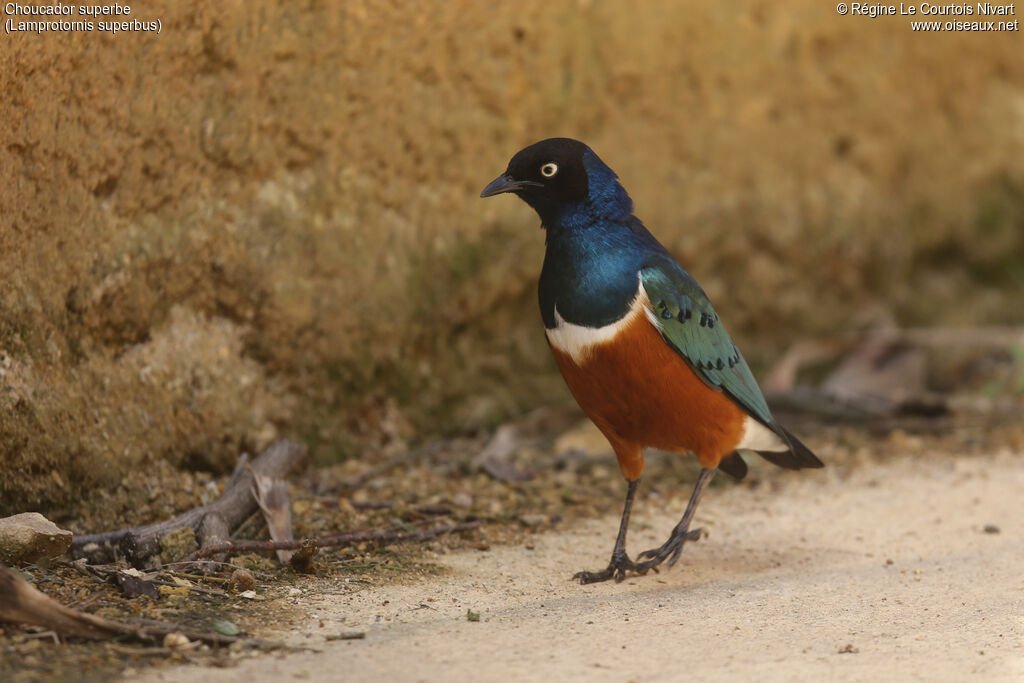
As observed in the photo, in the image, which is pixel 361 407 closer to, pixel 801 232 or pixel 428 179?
pixel 428 179


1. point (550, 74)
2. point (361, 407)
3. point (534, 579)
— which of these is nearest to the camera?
point (534, 579)

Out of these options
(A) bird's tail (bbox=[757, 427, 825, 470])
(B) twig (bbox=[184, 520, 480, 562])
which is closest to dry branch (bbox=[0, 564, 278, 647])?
(B) twig (bbox=[184, 520, 480, 562])

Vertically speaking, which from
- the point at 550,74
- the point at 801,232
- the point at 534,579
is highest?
the point at 550,74

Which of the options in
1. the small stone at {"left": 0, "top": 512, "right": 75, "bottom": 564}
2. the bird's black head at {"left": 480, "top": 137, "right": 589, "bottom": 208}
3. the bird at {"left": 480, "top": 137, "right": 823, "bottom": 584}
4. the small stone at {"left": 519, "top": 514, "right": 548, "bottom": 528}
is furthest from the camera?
the small stone at {"left": 519, "top": 514, "right": 548, "bottom": 528}

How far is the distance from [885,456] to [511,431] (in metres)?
1.81

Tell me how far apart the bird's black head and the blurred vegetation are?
114 cm

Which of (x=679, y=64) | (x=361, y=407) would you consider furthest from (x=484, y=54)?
(x=361, y=407)

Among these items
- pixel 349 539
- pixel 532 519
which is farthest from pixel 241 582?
pixel 532 519

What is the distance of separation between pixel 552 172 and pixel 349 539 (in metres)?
1.41

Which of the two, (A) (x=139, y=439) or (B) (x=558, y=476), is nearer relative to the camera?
(A) (x=139, y=439)

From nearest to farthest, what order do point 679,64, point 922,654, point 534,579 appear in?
point 922,654 < point 534,579 < point 679,64

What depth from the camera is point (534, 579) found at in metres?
3.77

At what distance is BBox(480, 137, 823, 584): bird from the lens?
3.78 meters

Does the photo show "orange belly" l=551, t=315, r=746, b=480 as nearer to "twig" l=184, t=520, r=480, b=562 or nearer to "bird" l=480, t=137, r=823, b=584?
"bird" l=480, t=137, r=823, b=584
